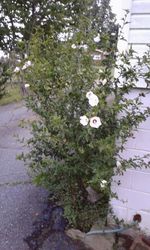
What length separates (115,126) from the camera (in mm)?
2332

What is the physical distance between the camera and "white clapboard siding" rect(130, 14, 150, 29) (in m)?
2.26

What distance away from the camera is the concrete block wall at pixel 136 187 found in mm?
2381

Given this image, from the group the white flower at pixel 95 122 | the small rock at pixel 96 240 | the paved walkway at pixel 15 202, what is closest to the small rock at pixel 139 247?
the small rock at pixel 96 240

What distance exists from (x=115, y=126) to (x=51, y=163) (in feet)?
1.81

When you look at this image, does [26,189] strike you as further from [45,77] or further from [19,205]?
[45,77]

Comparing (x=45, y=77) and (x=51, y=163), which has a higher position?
(x=45, y=77)

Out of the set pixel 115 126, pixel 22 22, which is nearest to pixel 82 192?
pixel 115 126

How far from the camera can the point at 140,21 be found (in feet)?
7.50

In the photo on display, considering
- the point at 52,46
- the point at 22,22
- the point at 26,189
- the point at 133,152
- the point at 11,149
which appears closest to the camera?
the point at 133,152

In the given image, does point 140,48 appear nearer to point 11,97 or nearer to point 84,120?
point 84,120

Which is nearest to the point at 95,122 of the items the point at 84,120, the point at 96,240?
the point at 84,120

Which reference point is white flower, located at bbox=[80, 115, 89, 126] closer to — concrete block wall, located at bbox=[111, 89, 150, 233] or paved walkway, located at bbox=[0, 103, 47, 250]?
concrete block wall, located at bbox=[111, 89, 150, 233]

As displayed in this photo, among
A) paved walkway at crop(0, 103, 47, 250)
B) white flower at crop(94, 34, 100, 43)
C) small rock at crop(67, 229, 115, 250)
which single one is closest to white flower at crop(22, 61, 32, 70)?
white flower at crop(94, 34, 100, 43)

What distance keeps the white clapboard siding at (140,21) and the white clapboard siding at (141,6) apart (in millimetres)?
34
